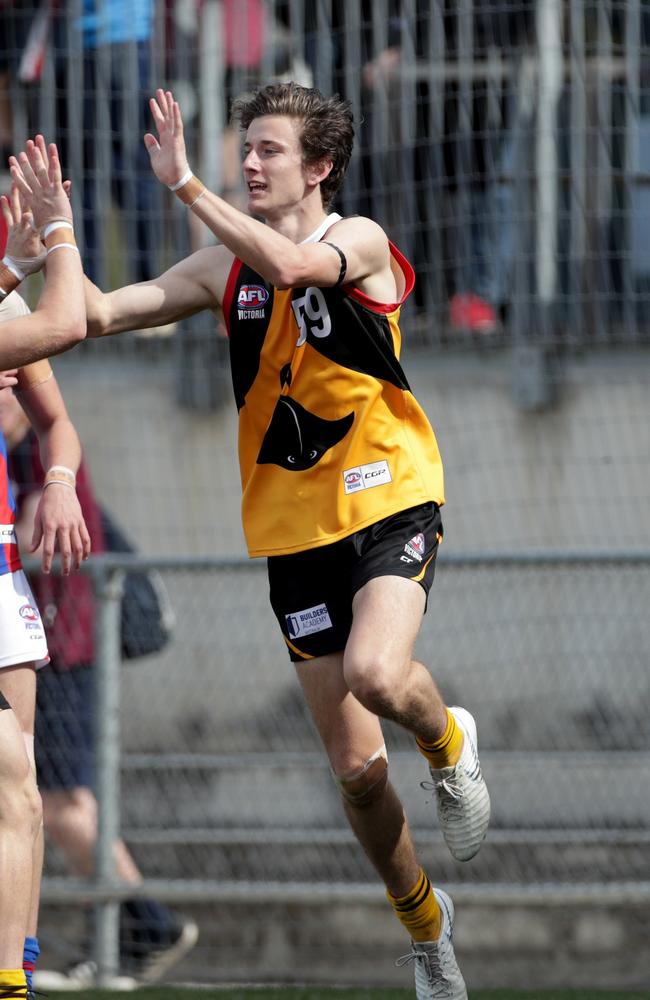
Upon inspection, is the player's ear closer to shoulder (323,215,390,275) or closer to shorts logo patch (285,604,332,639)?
shoulder (323,215,390,275)

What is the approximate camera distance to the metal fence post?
6.78 metres

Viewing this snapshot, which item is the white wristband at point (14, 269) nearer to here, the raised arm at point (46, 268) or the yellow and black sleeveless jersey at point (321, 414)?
the raised arm at point (46, 268)

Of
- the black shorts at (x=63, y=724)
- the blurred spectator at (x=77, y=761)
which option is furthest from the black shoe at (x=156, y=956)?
the black shorts at (x=63, y=724)

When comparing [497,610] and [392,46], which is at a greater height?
[392,46]

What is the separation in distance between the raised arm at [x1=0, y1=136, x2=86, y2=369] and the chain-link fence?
8.57ft

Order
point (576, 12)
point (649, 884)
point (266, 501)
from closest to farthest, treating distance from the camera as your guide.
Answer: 1. point (266, 501)
2. point (649, 884)
3. point (576, 12)

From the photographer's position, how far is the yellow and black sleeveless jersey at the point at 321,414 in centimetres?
484

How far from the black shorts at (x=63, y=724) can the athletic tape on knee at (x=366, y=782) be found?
8.10 feet

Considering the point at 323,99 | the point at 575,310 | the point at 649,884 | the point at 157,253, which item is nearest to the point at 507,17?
the point at 575,310

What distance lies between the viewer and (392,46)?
850cm

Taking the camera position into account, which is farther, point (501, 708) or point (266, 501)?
point (501, 708)

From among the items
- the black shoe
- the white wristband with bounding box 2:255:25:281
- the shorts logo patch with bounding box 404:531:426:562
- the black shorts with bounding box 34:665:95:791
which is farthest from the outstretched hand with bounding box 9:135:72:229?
the black shoe

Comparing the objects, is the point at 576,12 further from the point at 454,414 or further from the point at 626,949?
the point at 626,949

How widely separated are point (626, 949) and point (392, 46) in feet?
14.6
